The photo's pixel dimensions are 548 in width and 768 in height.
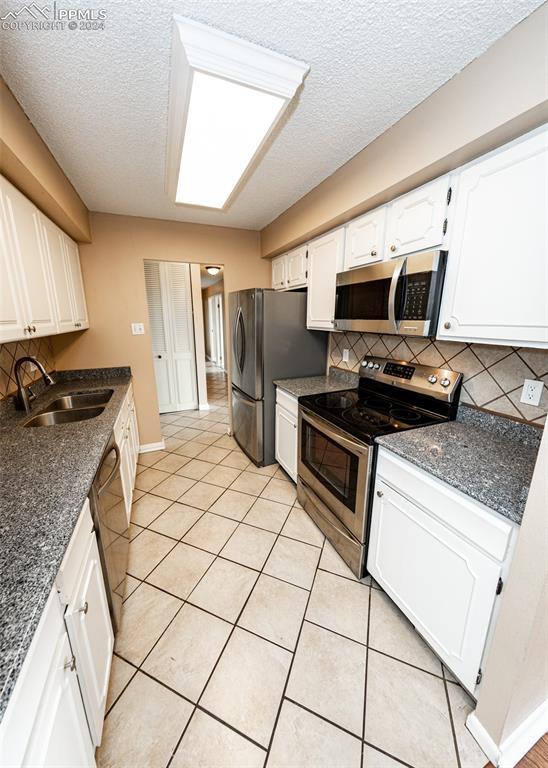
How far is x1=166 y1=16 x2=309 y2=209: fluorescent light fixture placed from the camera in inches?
38.9

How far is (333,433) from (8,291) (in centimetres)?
178

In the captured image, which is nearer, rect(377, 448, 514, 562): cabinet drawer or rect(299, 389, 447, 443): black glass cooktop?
rect(377, 448, 514, 562): cabinet drawer

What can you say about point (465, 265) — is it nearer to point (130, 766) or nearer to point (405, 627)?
point (405, 627)

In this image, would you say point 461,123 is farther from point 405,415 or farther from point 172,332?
point 172,332

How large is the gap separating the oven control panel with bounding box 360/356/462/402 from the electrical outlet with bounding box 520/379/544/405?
0.29m

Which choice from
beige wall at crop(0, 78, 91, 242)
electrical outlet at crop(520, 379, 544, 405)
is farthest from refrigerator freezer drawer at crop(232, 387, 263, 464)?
beige wall at crop(0, 78, 91, 242)

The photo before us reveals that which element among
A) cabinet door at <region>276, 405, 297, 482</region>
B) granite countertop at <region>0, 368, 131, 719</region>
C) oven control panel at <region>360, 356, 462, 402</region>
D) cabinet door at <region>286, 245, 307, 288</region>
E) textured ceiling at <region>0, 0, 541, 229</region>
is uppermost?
textured ceiling at <region>0, 0, 541, 229</region>

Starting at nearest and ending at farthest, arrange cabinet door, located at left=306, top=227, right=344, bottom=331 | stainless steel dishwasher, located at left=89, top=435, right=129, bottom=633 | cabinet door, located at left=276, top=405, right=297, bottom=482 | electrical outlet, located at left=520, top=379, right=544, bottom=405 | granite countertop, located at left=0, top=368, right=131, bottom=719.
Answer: granite countertop, located at left=0, top=368, right=131, bottom=719
stainless steel dishwasher, located at left=89, top=435, right=129, bottom=633
electrical outlet, located at left=520, top=379, right=544, bottom=405
cabinet door, located at left=306, top=227, right=344, bottom=331
cabinet door, located at left=276, top=405, right=297, bottom=482

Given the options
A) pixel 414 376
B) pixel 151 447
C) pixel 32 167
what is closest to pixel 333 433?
pixel 414 376

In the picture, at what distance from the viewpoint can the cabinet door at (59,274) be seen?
187cm

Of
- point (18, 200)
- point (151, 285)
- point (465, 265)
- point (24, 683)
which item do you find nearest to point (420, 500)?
point (465, 265)

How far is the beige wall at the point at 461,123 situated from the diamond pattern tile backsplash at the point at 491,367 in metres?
0.86

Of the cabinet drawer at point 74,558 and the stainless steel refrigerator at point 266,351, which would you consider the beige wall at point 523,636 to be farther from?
the stainless steel refrigerator at point 266,351

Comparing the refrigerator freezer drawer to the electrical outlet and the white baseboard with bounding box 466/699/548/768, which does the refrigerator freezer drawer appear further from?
the white baseboard with bounding box 466/699/548/768
